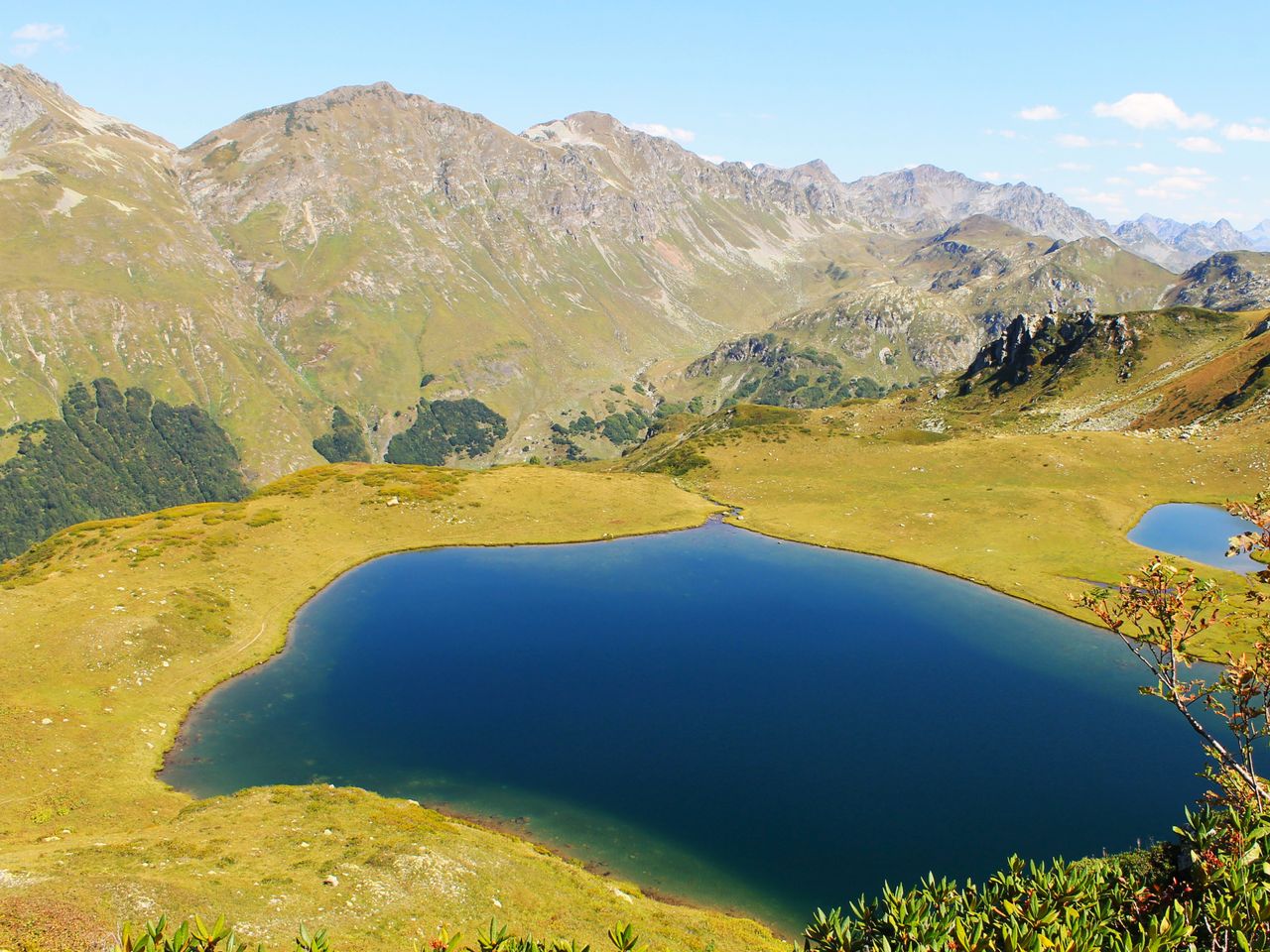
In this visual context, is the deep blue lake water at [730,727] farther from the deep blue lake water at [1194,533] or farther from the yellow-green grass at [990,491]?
the deep blue lake water at [1194,533]

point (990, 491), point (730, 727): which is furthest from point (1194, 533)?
point (730, 727)

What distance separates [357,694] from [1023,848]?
49023 millimetres

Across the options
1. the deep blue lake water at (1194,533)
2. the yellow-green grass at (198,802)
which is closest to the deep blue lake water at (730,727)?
the yellow-green grass at (198,802)

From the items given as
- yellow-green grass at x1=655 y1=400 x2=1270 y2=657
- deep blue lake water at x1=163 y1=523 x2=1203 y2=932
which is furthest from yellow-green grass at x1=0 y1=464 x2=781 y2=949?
yellow-green grass at x1=655 y1=400 x2=1270 y2=657

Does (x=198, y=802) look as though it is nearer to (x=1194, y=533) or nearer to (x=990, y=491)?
(x=990, y=491)

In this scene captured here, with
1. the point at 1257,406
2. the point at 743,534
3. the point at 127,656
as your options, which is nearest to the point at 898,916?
the point at 127,656

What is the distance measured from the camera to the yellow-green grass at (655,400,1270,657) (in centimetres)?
9081

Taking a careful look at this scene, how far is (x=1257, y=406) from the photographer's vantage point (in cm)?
13350

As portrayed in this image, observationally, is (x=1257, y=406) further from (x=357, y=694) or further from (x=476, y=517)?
(x=357, y=694)

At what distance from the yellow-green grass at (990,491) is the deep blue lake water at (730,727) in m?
12.0

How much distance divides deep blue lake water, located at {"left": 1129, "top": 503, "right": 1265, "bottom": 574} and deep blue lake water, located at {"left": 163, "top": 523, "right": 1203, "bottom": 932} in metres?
28.7

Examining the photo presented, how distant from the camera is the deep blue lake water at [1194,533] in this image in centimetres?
8850

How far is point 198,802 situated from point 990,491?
111 meters

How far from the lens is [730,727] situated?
5388cm
